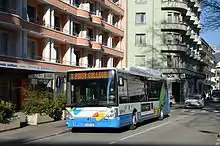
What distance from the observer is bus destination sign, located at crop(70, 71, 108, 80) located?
62.6ft

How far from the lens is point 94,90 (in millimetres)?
18953

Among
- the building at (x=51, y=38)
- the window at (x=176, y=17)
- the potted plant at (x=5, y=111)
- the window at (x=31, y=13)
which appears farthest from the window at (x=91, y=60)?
the potted plant at (x=5, y=111)

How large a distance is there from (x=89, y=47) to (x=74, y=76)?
28131mm

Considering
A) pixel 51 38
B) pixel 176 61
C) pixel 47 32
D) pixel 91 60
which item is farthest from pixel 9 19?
pixel 176 61

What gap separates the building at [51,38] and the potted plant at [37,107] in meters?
2.26

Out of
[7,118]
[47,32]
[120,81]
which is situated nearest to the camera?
[120,81]

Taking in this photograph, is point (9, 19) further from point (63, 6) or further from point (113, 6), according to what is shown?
point (113, 6)

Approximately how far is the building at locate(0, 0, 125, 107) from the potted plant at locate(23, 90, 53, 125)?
2.26m

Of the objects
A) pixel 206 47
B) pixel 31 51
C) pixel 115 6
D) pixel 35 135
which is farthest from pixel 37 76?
pixel 206 47

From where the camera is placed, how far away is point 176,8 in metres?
67.9

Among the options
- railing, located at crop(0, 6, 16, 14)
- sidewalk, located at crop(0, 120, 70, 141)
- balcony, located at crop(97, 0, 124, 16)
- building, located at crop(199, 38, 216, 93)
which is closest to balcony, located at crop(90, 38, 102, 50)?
balcony, located at crop(97, 0, 124, 16)

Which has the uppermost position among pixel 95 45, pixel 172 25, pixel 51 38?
pixel 172 25

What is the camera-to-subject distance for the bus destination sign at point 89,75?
19.1 m

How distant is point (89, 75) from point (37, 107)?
18.4ft
